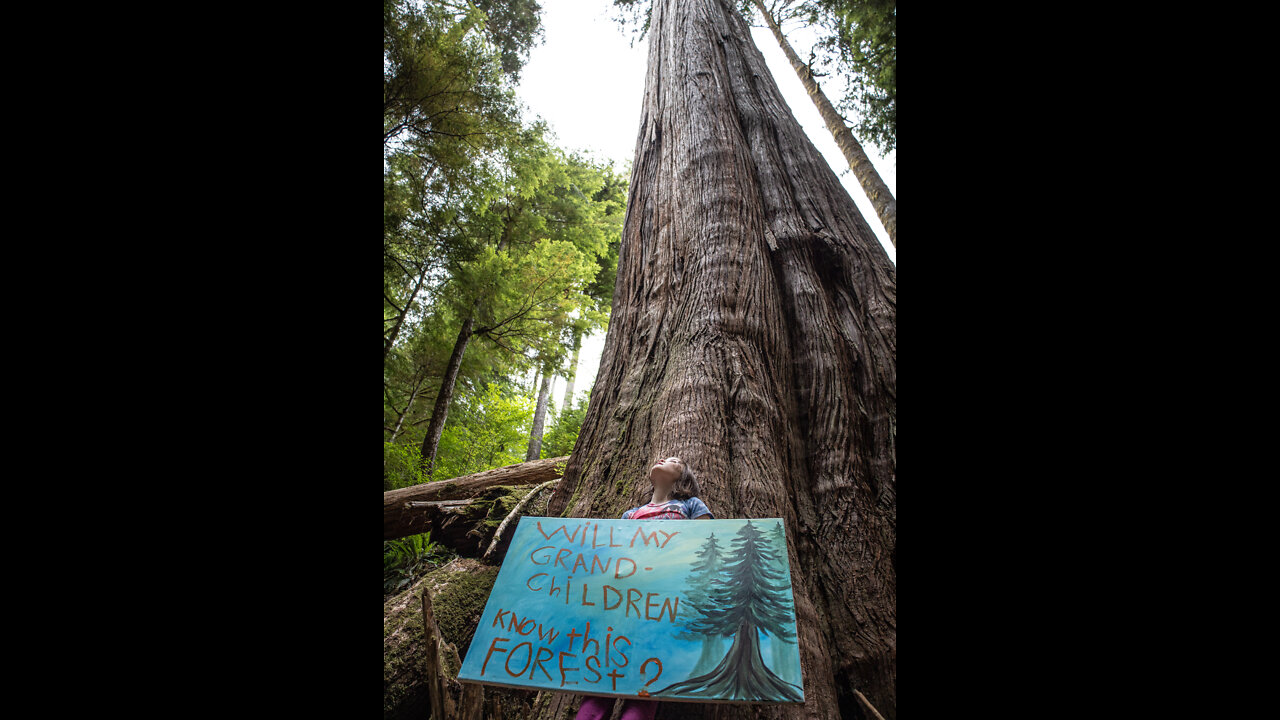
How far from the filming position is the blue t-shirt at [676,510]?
2107 mm

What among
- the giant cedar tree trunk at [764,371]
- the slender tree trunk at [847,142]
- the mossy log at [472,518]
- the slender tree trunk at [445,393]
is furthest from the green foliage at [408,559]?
the slender tree trunk at [847,142]

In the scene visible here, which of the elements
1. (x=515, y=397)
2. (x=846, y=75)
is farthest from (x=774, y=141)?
(x=515, y=397)

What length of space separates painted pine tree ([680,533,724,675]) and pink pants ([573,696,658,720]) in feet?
1.19

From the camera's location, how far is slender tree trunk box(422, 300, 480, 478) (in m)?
6.89

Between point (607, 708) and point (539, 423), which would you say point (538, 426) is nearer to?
point (539, 423)

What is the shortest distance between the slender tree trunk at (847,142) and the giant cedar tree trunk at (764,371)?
2.38 m

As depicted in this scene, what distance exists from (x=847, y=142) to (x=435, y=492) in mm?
7475

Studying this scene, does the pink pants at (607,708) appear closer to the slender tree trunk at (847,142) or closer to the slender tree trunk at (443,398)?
the slender tree trunk at (443,398)

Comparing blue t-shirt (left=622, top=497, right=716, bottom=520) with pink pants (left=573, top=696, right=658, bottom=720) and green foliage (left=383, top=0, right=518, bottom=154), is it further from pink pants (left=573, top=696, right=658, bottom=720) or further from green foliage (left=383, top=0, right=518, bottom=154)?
green foliage (left=383, top=0, right=518, bottom=154)

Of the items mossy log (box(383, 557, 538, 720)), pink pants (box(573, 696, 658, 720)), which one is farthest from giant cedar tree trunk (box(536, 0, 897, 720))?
mossy log (box(383, 557, 538, 720))

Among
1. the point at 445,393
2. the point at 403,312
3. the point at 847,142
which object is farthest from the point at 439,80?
the point at 847,142
